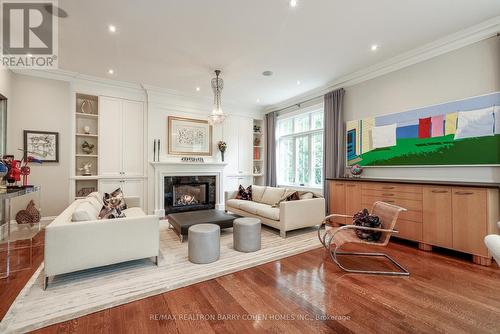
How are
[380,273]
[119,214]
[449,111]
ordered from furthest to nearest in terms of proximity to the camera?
[449,111], [119,214], [380,273]

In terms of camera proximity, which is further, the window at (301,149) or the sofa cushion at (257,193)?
the window at (301,149)

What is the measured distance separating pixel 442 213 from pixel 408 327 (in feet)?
6.66

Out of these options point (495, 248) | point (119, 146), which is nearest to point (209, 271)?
point (495, 248)

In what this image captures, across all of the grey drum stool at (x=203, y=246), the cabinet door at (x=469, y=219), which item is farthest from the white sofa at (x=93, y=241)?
A: the cabinet door at (x=469, y=219)

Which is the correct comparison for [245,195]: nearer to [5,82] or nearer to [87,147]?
[87,147]

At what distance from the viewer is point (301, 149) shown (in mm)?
6297

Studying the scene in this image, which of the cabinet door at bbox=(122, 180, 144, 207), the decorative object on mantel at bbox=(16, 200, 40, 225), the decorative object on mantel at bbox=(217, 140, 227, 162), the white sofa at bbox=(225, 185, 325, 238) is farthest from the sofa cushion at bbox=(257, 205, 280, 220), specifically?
the decorative object on mantel at bbox=(16, 200, 40, 225)

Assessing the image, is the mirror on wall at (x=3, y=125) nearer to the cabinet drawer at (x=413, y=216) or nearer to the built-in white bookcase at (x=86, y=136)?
the built-in white bookcase at (x=86, y=136)

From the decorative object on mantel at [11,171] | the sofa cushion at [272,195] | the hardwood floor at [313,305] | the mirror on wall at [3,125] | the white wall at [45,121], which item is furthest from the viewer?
the sofa cushion at [272,195]

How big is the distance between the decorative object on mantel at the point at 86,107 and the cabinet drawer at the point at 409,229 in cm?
645

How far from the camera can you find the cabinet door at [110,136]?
4.99 meters

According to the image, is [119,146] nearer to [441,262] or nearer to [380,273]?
[380,273]

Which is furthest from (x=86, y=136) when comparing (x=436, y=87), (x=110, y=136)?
(x=436, y=87)

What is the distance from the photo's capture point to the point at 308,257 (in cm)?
305
